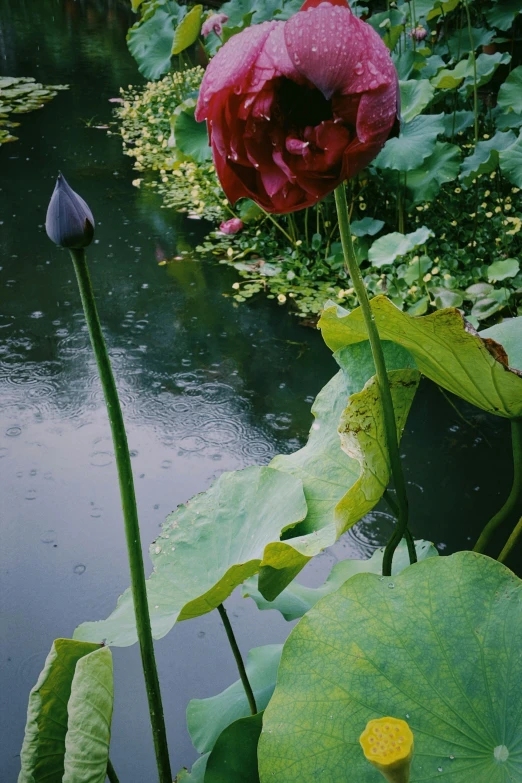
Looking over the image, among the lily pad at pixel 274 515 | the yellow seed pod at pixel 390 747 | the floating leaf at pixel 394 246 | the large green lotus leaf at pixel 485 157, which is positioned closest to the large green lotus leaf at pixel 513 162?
the large green lotus leaf at pixel 485 157

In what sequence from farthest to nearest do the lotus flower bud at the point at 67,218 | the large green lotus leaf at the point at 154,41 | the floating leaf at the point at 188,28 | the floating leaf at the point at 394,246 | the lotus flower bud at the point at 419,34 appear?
1. the large green lotus leaf at the point at 154,41
2. the floating leaf at the point at 188,28
3. the lotus flower bud at the point at 419,34
4. the floating leaf at the point at 394,246
5. the lotus flower bud at the point at 67,218

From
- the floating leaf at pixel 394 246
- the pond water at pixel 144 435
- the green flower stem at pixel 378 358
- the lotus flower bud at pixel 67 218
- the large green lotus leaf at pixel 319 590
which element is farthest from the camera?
the floating leaf at pixel 394 246

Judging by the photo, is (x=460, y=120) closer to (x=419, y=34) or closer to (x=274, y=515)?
(x=419, y=34)

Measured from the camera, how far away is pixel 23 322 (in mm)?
2732

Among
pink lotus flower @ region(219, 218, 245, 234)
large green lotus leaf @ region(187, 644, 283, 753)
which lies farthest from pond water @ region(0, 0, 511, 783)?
large green lotus leaf @ region(187, 644, 283, 753)

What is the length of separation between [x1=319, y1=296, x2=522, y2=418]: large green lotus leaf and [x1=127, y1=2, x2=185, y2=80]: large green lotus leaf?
342cm

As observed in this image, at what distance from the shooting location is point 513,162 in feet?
7.27

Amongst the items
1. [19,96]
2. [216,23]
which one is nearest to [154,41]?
[216,23]

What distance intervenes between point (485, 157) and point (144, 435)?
159cm

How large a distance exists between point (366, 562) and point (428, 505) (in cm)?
78

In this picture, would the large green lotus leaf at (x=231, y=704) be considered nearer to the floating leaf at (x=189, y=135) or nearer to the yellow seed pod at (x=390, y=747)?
the yellow seed pod at (x=390, y=747)

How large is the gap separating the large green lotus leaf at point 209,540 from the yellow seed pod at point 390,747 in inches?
16.2

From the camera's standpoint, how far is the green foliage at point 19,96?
5086mm

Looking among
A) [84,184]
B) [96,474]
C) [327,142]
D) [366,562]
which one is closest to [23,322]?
[96,474]
